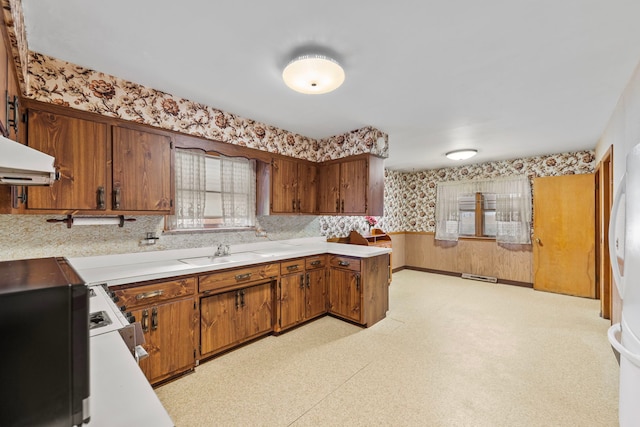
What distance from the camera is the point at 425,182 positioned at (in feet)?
20.6

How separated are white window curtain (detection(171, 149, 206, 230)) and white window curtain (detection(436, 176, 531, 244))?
493cm

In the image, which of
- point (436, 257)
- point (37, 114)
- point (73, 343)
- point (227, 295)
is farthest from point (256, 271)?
point (436, 257)

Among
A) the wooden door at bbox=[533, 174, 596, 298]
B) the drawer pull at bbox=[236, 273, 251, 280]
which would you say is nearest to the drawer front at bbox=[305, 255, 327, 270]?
the drawer pull at bbox=[236, 273, 251, 280]

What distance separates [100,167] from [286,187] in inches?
74.4

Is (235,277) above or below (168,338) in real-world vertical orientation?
above

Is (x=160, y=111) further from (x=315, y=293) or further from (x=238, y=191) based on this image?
(x=315, y=293)

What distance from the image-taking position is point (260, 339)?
2914mm

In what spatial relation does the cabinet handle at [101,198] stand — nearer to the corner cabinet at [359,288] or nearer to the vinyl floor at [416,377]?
the vinyl floor at [416,377]

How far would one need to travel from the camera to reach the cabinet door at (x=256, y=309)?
108 inches

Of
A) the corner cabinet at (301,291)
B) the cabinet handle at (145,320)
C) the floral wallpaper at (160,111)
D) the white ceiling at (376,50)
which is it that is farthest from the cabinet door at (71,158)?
the corner cabinet at (301,291)

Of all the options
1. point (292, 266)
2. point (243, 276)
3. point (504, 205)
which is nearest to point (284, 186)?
point (292, 266)

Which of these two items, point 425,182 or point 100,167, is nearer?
point 100,167

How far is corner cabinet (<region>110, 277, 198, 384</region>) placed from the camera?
205 centimetres

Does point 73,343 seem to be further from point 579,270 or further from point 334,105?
point 579,270
